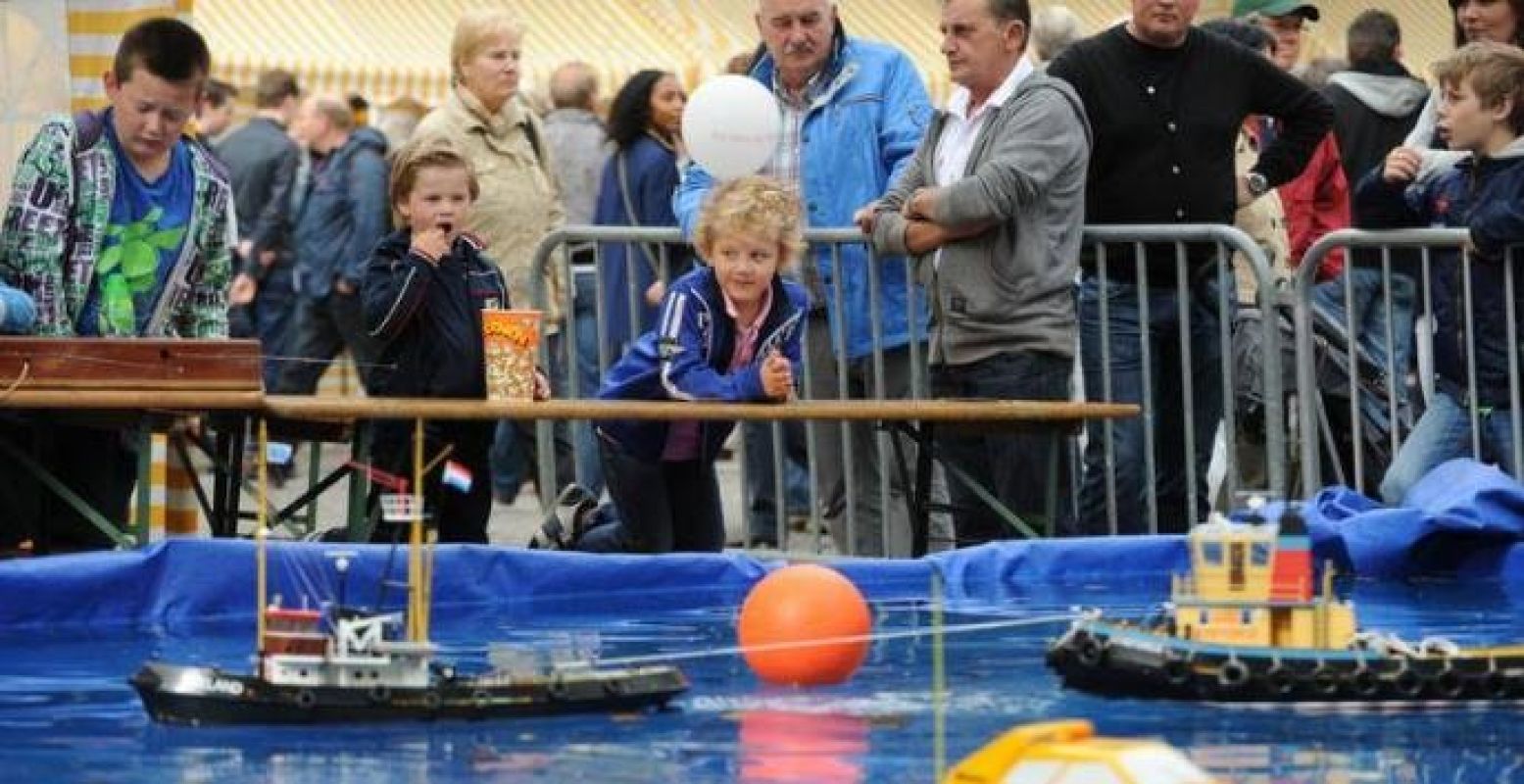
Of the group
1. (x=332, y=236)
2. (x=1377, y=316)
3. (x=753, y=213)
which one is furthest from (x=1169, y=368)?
(x=332, y=236)

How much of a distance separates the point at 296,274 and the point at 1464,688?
15.5m

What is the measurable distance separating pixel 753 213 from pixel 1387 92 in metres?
5.53

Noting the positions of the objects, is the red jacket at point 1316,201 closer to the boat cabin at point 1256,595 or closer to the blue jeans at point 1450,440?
the blue jeans at point 1450,440

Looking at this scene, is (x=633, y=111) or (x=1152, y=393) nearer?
(x=1152, y=393)

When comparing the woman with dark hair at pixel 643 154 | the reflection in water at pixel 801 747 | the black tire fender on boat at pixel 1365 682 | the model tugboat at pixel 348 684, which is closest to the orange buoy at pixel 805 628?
the reflection in water at pixel 801 747

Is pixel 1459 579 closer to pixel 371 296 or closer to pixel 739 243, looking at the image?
pixel 739 243

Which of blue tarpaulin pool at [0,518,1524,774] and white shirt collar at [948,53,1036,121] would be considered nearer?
blue tarpaulin pool at [0,518,1524,774]

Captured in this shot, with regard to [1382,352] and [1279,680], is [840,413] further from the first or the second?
[1279,680]

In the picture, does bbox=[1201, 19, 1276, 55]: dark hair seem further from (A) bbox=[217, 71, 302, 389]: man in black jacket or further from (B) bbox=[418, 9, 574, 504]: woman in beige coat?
(A) bbox=[217, 71, 302, 389]: man in black jacket

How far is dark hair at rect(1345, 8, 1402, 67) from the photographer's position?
16.8 metres

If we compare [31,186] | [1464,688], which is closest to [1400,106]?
[31,186]

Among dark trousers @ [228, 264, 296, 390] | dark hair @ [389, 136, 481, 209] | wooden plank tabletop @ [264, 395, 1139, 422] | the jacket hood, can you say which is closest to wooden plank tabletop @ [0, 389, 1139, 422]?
wooden plank tabletop @ [264, 395, 1139, 422]

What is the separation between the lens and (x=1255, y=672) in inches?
346

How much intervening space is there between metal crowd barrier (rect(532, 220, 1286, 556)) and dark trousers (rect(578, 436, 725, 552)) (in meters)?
0.75
